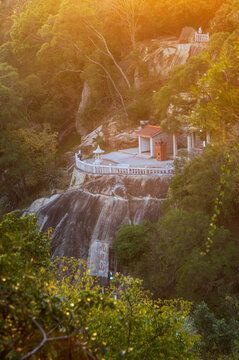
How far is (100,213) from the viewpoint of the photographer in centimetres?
2000

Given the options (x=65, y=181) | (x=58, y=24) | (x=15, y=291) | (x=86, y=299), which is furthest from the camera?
(x=58, y=24)

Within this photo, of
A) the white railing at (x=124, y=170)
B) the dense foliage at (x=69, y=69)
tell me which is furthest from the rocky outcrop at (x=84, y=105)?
the white railing at (x=124, y=170)

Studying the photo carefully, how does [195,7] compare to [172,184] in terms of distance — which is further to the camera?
[195,7]

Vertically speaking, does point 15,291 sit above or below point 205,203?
above

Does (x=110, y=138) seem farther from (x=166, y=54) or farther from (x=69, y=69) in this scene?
(x=69, y=69)

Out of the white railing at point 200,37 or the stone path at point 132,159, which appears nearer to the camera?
the stone path at point 132,159

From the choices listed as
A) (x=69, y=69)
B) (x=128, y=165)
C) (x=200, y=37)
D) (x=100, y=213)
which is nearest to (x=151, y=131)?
(x=128, y=165)

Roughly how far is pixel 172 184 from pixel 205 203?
2.48 meters

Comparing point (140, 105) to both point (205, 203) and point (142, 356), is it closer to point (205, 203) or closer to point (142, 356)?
point (205, 203)

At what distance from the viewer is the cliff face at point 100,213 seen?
19.0 meters

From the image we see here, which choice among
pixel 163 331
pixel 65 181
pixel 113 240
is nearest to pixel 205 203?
pixel 113 240

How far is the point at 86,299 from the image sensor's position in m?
5.02

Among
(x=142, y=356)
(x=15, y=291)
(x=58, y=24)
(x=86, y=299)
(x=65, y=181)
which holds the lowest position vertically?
(x=65, y=181)

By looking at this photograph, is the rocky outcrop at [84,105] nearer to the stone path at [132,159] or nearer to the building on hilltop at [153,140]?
the stone path at [132,159]
